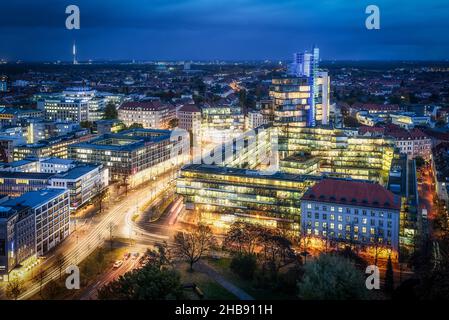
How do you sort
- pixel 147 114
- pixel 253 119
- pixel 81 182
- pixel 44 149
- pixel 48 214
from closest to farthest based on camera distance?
pixel 48 214 < pixel 81 182 < pixel 44 149 < pixel 253 119 < pixel 147 114

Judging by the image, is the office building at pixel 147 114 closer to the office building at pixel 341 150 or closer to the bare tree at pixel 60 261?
the office building at pixel 341 150

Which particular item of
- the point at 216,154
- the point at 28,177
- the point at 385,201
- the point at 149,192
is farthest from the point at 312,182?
the point at 28,177

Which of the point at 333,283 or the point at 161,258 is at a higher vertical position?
the point at 333,283

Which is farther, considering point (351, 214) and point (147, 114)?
point (147, 114)

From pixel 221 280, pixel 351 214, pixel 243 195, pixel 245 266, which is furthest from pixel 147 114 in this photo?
pixel 245 266

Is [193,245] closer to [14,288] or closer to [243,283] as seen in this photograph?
[243,283]

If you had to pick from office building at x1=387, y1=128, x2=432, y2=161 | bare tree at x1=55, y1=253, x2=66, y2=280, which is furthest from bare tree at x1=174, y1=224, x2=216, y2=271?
office building at x1=387, y1=128, x2=432, y2=161

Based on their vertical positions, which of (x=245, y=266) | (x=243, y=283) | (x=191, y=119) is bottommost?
(x=243, y=283)
